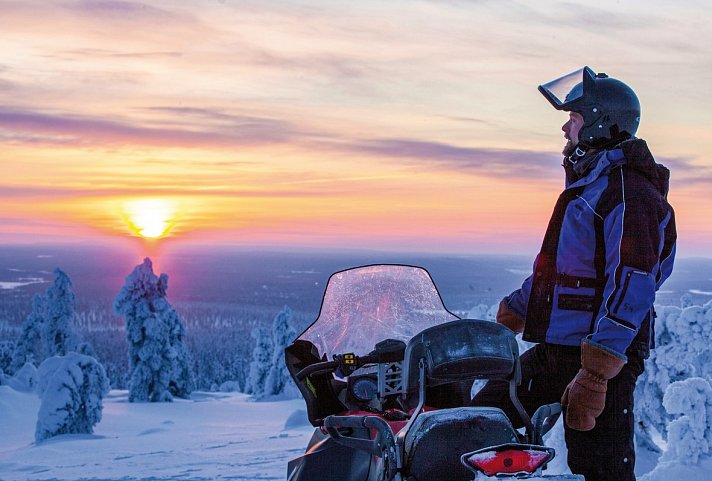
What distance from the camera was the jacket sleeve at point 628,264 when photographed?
3.93m

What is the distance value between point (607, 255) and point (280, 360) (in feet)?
163

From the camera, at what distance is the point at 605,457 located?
418 centimetres

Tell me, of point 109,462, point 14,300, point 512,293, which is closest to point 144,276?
point 109,462

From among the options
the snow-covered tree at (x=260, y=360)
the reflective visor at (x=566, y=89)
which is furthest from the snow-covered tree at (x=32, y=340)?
the reflective visor at (x=566, y=89)

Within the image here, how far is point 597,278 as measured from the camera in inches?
167

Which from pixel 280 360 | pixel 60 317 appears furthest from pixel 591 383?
pixel 60 317

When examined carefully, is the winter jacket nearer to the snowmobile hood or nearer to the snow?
the snowmobile hood

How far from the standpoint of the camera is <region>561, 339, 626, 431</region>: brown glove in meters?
3.86

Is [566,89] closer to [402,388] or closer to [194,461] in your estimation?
[402,388]

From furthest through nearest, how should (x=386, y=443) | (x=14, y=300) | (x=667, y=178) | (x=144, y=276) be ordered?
(x=14, y=300)
(x=144, y=276)
(x=667, y=178)
(x=386, y=443)

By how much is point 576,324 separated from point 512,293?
0.74m

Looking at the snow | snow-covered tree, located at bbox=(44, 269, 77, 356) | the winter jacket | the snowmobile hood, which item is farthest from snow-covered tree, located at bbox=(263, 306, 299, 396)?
the snowmobile hood

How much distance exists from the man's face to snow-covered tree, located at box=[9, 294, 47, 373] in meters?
51.1

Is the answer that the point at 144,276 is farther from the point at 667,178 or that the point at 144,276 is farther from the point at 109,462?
the point at 667,178
